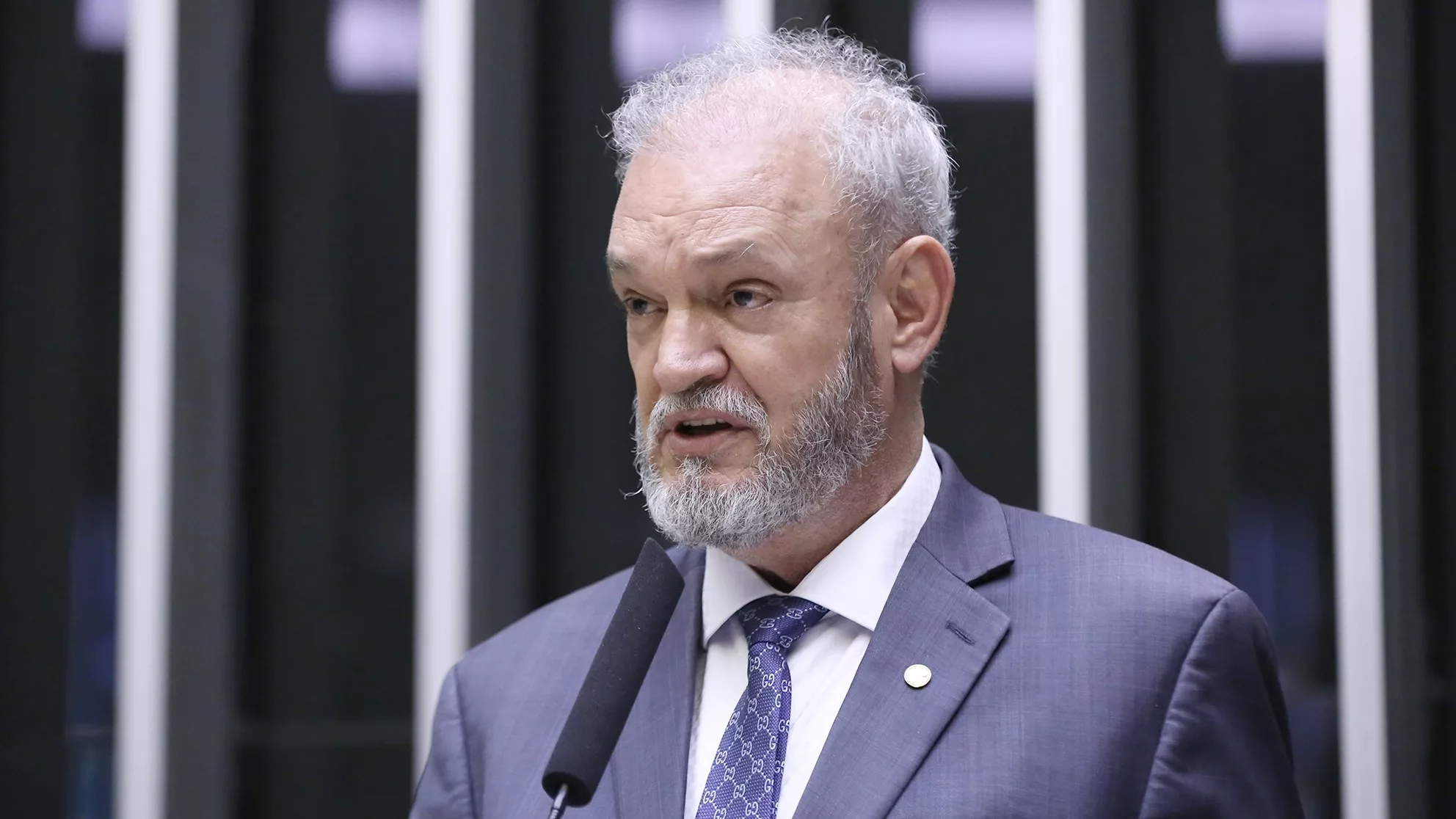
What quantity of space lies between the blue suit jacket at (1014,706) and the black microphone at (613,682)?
0.23 m

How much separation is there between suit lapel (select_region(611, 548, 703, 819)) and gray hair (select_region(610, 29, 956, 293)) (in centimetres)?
45

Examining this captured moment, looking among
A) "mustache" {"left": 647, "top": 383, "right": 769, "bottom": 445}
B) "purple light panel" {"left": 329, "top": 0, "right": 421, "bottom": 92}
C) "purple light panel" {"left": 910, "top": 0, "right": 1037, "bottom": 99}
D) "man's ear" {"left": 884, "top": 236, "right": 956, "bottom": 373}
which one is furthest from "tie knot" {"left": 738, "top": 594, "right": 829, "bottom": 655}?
"purple light panel" {"left": 329, "top": 0, "right": 421, "bottom": 92}

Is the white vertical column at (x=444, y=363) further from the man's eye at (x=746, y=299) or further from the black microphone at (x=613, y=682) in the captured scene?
the black microphone at (x=613, y=682)

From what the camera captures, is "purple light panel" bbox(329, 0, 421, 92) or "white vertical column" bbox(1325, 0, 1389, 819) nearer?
"white vertical column" bbox(1325, 0, 1389, 819)

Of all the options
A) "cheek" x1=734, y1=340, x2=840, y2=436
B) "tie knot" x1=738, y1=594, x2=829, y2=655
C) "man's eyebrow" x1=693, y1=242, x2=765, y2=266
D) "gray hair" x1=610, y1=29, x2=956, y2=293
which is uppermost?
"gray hair" x1=610, y1=29, x2=956, y2=293

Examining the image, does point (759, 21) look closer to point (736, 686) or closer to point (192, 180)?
point (192, 180)

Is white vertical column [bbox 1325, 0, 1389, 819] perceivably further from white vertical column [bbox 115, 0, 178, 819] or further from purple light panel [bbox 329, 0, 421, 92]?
white vertical column [bbox 115, 0, 178, 819]

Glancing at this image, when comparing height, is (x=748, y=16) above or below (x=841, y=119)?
above

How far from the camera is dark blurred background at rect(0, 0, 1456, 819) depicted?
279 cm

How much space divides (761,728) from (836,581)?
187mm

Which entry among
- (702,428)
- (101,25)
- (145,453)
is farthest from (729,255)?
(101,25)

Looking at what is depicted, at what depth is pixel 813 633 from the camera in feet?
4.79

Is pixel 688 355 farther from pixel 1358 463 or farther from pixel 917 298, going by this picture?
pixel 1358 463

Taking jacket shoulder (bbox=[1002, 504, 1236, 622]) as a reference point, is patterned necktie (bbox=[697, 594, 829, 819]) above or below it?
below
